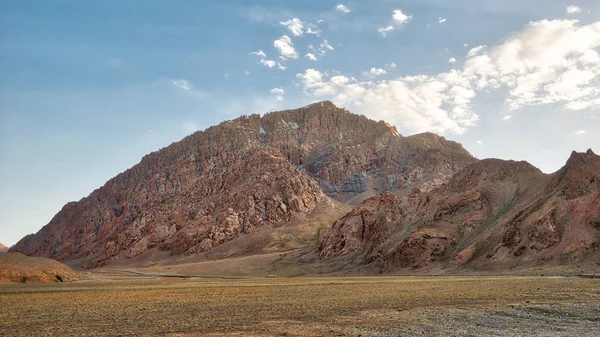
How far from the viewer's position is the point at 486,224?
10888 cm

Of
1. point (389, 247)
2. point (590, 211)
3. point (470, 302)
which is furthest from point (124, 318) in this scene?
point (389, 247)

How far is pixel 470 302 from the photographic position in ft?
109

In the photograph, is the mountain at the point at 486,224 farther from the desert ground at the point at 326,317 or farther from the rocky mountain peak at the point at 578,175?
the desert ground at the point at 326,317

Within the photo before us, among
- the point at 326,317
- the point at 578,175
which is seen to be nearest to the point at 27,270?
the point at 326,317

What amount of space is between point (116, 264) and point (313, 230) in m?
89.2

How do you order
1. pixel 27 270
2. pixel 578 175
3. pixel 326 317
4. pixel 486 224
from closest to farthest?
pixel 326 317
pixel 27 270
pixel 578 175
pixel 486 224

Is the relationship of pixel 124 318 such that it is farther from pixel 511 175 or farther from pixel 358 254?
pixel 511 175

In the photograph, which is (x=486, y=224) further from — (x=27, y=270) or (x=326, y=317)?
(x=27, y=270)

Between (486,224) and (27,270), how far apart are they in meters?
98.3

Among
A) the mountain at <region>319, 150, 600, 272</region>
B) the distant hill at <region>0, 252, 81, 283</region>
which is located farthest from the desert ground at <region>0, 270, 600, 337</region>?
the mountain at <region>319, 150, 600, 272</region>

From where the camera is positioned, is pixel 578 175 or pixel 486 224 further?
pixel 486 224

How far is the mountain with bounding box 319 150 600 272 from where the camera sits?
282 ft

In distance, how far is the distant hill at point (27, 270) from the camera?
71938mm

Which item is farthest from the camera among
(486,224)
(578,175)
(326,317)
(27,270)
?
(486,224)
